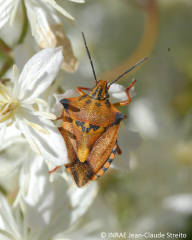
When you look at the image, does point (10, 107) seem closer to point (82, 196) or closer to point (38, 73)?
point (38, 73)

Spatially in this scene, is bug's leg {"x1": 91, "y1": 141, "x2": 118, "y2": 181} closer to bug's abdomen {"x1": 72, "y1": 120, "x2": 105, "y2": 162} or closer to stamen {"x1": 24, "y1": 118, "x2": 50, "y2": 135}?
bug's abdomen {"x1": 72, "y1": 120, "x2": 105, "y2": 162}

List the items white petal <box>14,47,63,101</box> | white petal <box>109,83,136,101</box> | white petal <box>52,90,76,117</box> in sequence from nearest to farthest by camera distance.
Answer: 1. white petal <box>14,47,63,101</box>
2. white petal <box>52,90,76,117</box>
3. white petal <box>109,83,136,101</box>

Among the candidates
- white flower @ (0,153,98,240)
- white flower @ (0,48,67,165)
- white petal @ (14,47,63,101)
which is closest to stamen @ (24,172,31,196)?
white flower @ (0,153,98,240)

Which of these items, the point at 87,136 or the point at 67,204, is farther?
the point at 67,204

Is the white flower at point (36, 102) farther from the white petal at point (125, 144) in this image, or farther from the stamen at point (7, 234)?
the stamen at point (7, 234)

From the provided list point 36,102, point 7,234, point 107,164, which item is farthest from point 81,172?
point 7,234

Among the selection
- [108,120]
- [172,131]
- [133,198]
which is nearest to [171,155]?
[172,131]

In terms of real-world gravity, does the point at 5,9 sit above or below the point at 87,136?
above

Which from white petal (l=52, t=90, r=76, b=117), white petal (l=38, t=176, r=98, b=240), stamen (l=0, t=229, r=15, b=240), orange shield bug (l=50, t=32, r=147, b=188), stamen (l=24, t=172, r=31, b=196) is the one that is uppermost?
white petal (l=52, t=90, r=76, b=117)
